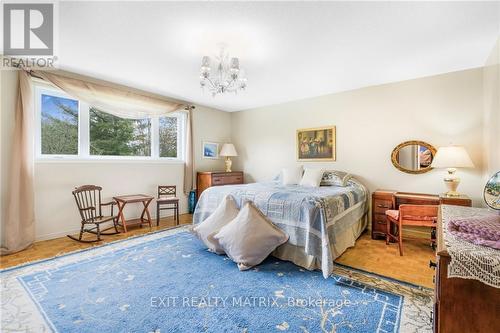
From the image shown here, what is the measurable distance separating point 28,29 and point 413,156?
508 centimetres

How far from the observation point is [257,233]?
8.37 ft

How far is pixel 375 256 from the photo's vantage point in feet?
9.36

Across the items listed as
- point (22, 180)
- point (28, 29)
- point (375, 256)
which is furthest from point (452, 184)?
point (22, 180)

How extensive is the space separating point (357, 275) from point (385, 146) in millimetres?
2412

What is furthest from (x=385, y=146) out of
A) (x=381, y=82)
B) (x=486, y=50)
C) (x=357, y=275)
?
(x=357, y=275)

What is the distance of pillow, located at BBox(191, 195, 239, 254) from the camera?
111 inches

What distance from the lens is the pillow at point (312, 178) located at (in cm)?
392

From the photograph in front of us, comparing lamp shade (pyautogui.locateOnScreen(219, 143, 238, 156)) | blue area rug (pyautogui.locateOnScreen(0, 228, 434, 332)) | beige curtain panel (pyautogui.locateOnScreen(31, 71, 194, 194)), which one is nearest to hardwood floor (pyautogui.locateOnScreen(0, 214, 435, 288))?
blue area rug (pyautogui.locateOnScreen(0, 228, 434, 332))

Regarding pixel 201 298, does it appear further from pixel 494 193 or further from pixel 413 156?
pixel 413 156

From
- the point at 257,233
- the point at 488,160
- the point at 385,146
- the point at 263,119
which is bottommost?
the point at 257,233

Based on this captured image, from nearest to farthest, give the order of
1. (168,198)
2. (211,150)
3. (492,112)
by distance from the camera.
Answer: (492,112)
(168,198)
(211,150)

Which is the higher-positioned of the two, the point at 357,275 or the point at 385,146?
the point at 385,146

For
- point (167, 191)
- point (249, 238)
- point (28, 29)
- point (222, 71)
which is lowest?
point (249, 238)

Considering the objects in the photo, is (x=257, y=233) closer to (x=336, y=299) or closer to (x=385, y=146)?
(x=336, y=299)
